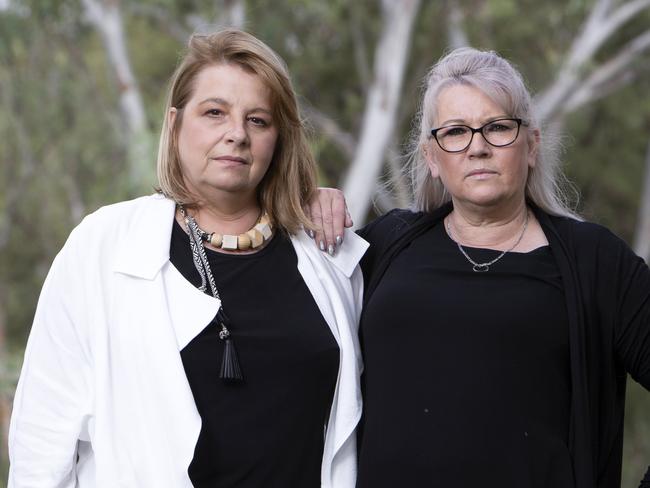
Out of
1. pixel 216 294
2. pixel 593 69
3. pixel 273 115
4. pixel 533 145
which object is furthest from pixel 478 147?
pixel 593 69

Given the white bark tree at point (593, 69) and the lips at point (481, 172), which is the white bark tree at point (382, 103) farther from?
the lips at point (481, 172)

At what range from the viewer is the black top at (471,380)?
10.5 ft

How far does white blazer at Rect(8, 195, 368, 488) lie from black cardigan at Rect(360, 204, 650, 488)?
82 centimetres

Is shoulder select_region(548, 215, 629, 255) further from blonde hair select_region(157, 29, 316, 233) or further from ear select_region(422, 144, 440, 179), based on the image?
blonde hair select_region(157, 29, 316, 233)

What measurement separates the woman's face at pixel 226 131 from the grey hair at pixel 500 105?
571 millimetres

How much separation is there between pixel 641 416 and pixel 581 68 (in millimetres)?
4874

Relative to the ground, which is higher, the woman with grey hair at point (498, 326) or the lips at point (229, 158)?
the lips at point (229, 158)

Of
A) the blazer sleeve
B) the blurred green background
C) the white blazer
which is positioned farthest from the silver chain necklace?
the blurred green background

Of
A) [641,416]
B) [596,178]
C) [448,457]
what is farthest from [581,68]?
[448,457]

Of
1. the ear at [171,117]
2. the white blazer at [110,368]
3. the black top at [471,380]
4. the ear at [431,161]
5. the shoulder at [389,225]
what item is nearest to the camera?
the white blazer at [110,368]

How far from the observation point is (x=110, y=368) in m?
3.13

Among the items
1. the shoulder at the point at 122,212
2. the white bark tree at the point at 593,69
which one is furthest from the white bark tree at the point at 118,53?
the shoulder at the point at 122,212

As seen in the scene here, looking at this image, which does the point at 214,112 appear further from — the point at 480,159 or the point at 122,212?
the point at 480,159

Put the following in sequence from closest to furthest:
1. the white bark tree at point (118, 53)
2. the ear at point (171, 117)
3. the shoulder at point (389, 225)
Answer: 1. the ear at point (171, 117)
2. the shoulder at point (389, 225)
3. the white bark tree at point (118, 53)
